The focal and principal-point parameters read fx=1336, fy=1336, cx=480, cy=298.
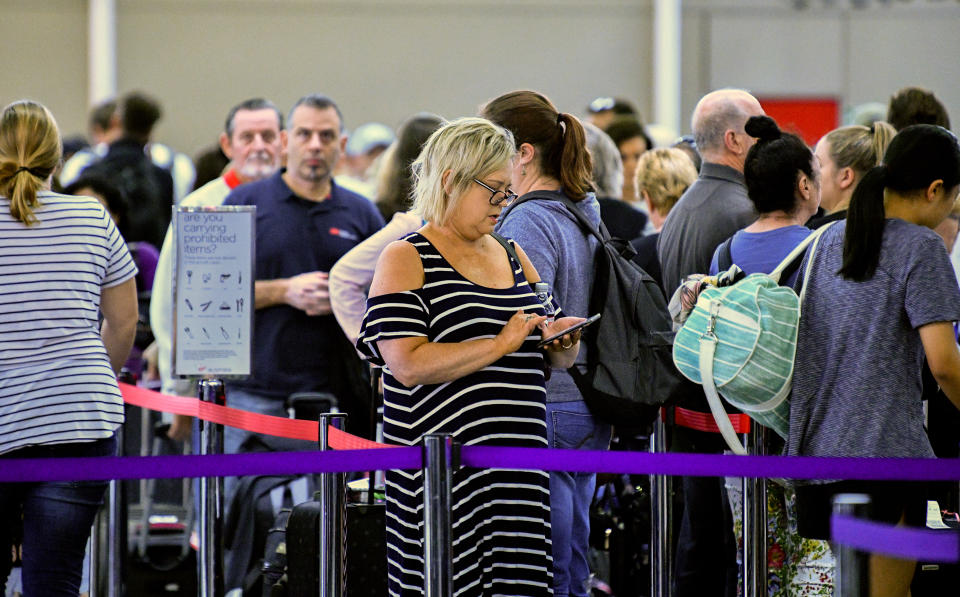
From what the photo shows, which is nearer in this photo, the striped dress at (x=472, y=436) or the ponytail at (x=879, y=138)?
the striped dress at (x=472, y=436)

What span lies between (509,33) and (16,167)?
964 centimetres

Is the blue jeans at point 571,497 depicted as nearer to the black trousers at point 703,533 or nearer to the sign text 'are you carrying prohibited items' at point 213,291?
the black trousers at point 703,533

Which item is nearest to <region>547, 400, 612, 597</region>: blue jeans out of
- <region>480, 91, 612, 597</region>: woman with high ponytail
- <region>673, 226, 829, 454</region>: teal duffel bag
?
<region>480, 91, 612, 597</region>: woman with high ponytail

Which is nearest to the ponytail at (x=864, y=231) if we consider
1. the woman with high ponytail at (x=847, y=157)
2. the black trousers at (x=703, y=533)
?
the woman with high ponytail at (x=847, y=157)

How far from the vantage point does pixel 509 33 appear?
12.9 m

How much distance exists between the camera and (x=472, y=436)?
3205 millimetres

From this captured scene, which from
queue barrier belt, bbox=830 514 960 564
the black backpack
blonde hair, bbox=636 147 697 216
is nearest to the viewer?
queue barrier belt, bbox=830 514 960 564

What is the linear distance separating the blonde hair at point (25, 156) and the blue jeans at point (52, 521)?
648 mm

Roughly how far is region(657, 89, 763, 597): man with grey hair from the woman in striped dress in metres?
1.24

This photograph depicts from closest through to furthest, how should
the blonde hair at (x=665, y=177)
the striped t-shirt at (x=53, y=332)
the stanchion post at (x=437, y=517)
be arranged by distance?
the stanchion post at (x=437, y=517) → the striped t-shirt at (x=53, y=332) → the blonde hair at (x=665, y=177)

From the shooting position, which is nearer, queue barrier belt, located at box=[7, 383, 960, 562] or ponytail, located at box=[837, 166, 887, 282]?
queue barrier belt, located at box=[7, 383, 960, 562]

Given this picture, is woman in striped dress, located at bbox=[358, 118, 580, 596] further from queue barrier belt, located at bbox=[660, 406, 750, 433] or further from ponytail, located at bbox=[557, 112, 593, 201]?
queue barrier belt, located at bbox=[660, 406, 750, 433]

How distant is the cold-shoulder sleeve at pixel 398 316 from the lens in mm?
3148

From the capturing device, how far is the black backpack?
3.69 m
